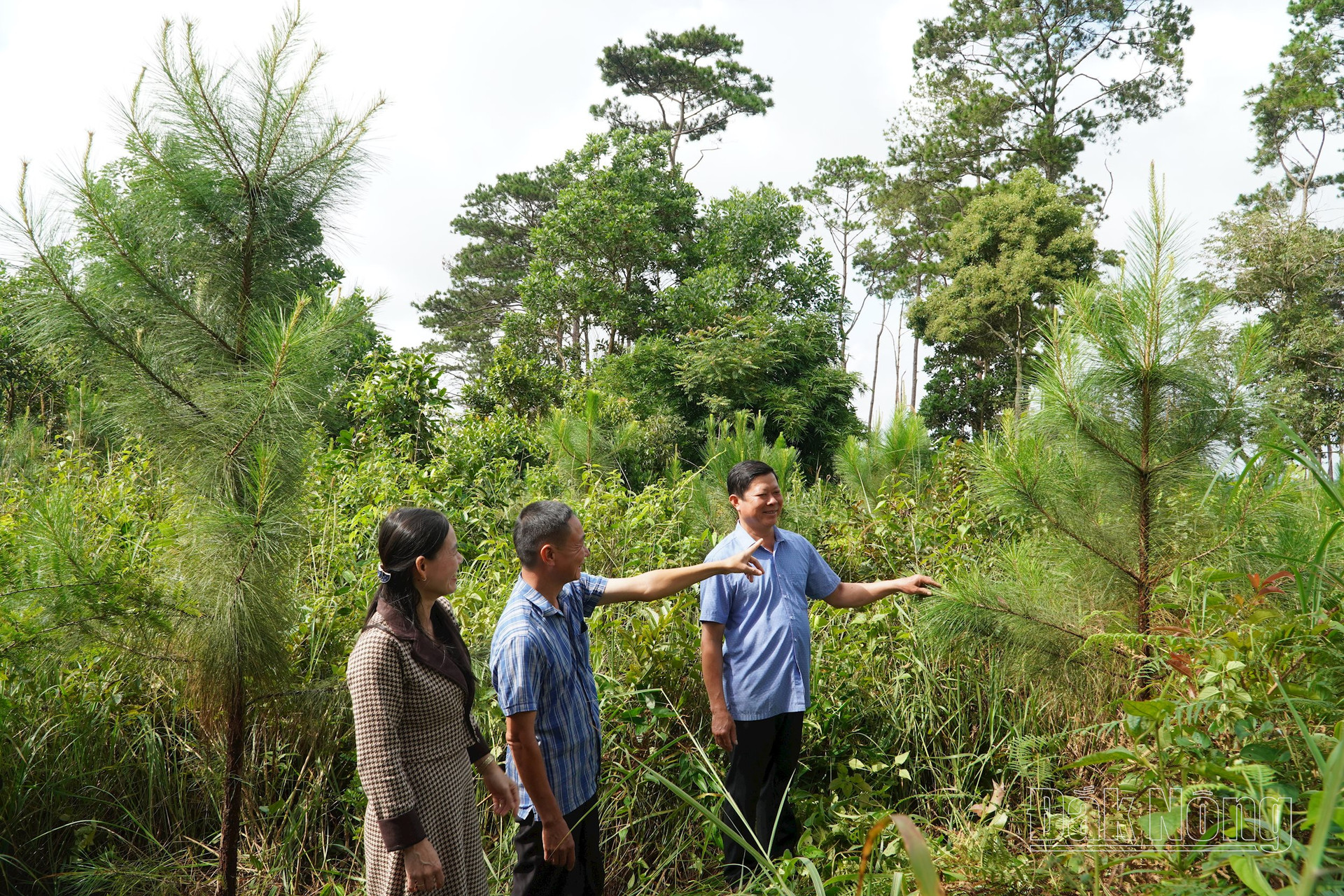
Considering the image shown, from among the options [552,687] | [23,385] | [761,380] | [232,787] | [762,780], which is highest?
[761,380]

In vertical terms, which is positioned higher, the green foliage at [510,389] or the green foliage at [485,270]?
the green foliage at [485,270]

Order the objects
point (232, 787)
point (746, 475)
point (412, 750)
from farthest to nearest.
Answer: point (746, 475) → point (232, 787) → point (412, 750)

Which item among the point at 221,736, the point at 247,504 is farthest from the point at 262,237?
the point at 221,736

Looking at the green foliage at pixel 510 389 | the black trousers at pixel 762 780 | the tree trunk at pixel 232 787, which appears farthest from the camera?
the green foliage at pixel 510 389

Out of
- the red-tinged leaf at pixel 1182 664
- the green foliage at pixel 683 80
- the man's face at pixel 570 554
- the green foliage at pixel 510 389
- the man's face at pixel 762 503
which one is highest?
the green foliage at pixel 683 80

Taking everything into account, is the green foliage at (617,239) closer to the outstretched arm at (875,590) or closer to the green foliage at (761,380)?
the green foliage at (761,380)

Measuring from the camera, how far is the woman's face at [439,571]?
194 centimetres

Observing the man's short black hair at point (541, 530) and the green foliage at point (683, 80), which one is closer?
the man's short black hair at point (541, 530)

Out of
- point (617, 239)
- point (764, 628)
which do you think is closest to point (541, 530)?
point (764, 628)

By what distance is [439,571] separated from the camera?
1.96 metres

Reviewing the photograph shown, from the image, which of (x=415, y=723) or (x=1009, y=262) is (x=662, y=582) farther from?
(x=1009, y=262)

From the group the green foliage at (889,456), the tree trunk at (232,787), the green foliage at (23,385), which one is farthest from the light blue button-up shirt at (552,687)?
the green foliage at (23,385)

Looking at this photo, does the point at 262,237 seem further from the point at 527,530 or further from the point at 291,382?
the point at 527,530

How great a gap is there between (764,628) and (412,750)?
122 centimetres
